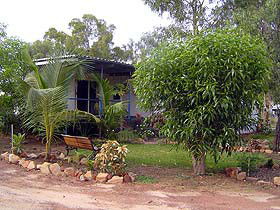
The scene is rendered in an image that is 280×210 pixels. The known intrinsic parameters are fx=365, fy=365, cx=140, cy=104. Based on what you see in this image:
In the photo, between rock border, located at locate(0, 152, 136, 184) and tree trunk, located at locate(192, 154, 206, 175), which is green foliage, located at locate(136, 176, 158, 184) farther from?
tree trunk, located at locate(192, 154, 206, 175)

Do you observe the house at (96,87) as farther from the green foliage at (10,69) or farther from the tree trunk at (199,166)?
the tree trunk at (199,166)

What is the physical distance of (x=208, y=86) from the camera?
703cm

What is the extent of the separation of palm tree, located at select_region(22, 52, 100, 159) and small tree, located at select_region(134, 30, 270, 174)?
8.11ft

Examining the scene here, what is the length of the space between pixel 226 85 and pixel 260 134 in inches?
479

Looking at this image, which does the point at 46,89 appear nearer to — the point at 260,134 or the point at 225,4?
the point at 260,134

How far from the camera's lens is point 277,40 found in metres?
10.0

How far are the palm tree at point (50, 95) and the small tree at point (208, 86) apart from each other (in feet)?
8.11

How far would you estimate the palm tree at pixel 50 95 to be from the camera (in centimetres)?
902

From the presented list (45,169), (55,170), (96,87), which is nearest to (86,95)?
(96,87)

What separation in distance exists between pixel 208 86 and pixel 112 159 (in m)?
2.45

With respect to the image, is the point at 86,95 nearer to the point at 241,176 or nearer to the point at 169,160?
the point at 169,160

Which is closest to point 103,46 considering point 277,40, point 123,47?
point 123,47

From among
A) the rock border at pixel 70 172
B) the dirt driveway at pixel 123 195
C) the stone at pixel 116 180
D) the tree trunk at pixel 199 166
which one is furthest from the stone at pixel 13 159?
the tree trunk at pixel 199 166

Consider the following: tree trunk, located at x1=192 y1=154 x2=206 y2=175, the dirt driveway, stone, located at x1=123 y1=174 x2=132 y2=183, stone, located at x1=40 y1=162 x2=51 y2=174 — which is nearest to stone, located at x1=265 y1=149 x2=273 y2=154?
tree trunk, located at x1=192 y1=154 x2=206 y2=175
